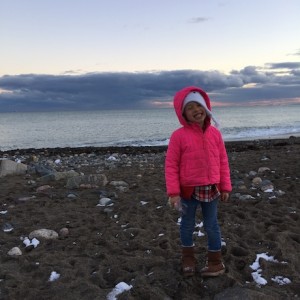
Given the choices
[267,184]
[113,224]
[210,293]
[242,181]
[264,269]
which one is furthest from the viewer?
[242,181]

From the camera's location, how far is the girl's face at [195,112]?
4.29 m

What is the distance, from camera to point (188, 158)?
432 cm

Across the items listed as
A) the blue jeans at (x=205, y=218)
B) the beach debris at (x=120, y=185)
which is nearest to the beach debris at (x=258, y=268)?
the blue jeans at (x=205, y=218)

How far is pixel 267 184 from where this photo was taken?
9.04m

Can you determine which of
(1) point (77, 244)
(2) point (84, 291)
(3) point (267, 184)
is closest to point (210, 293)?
(2) point (84, 291)

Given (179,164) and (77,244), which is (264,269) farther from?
(77,244)

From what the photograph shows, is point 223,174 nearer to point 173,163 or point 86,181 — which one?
point 173,163

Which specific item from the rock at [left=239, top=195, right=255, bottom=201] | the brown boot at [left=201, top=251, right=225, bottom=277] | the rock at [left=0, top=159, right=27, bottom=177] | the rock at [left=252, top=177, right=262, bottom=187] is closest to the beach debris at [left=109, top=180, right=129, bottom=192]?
the rock at [left=239, top=195, right=255, bottom=201]

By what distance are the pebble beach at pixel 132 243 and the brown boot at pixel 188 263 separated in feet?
0.27

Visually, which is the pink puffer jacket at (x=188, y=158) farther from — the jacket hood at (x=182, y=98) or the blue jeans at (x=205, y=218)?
the blue jeans at (x=205, y=218)

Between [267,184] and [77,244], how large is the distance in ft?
16.4

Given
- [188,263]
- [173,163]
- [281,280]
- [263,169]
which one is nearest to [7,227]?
[188,263]

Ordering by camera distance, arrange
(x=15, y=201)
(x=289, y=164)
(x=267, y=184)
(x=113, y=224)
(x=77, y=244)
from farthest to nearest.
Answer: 1. (x=289, y=164)
2. (x=267, y=184)
3. (x=15, y=201)
4. (x=113, y=224)
5. (x=77, y=244)

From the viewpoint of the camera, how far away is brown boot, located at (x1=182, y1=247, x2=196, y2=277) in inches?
176
